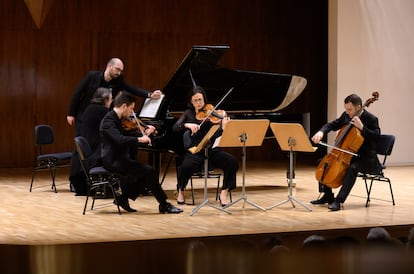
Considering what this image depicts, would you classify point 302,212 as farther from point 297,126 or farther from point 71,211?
point 71,211

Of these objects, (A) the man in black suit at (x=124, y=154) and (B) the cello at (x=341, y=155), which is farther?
(B) the cello at (x=341, y=155)

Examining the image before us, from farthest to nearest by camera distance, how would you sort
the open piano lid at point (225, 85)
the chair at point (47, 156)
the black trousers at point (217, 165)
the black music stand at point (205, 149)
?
the chair at point (47, 156), the open piano lid at point (225, 85), the black trousers at point (217, 165), the black music stand at point (205, 149)

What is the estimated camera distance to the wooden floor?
614cm

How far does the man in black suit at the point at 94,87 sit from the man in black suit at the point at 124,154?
3.57ft

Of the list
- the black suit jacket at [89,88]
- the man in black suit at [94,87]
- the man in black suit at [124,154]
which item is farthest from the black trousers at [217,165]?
the black suit jacket at [89,88]

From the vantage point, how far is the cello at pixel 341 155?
24.1 ft

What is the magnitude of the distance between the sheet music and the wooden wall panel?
3008 mm

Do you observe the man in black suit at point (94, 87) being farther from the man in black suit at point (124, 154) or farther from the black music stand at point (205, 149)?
the black music stand at point (205, 149)

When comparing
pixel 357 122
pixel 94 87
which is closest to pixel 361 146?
pixel 357 122

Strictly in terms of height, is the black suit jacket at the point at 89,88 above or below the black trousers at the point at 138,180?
above

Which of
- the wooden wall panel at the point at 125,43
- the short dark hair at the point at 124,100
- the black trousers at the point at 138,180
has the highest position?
the wooden wall panel at the point at 125,43

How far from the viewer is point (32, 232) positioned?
6.39 meters

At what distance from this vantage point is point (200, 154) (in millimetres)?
7773

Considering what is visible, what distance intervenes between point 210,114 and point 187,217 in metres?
1.16
